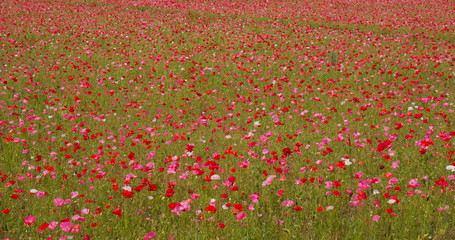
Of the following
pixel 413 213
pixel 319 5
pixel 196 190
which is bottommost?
pixel 319 5

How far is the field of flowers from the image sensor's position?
2.81 metres

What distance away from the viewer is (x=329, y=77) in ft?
26.6

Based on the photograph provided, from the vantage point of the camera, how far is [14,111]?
6.19m

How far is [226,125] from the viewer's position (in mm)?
5516

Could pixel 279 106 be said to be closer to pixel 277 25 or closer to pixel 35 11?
pixel 277 25

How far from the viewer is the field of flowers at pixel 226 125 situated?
9.21ft

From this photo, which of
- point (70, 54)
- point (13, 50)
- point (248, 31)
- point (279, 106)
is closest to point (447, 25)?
point (248, 31)

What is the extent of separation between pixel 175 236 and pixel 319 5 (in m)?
20.3

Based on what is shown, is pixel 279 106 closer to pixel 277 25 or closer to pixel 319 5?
pixel 277 25

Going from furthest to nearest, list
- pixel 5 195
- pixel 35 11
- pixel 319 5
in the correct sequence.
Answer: pixel 319 5 → pixel 35 11 → pixel 5 195

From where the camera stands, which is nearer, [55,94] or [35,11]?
[55,94]

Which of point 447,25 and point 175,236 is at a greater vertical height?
point 175,236

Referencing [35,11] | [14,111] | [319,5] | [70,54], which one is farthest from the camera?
[319,5]

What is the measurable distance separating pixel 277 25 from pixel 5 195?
13.0 meters
